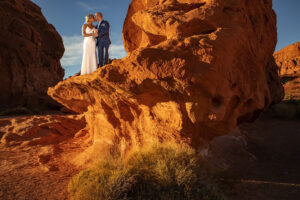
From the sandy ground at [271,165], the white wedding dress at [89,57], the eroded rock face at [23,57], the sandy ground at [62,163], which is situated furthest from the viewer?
the eroded rock face at [23,57]

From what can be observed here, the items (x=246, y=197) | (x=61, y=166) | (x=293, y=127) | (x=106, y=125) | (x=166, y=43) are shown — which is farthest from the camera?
(x=293, y=127)

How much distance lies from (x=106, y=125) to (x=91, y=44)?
223 cm

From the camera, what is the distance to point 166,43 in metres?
3.10

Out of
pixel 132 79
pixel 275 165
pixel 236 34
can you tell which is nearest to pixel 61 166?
pixel 132 79

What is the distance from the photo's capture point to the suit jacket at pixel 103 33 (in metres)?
4.87

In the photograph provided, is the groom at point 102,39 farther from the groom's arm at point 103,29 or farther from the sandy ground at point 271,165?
the sandy ground at point 271,165

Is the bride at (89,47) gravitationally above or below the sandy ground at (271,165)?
above

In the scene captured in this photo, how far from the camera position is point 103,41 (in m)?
4.91

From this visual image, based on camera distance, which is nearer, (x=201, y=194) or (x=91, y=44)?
(x=201, y=194)

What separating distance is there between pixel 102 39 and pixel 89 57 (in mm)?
603

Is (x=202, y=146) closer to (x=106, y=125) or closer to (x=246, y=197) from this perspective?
(x=246, y=197)

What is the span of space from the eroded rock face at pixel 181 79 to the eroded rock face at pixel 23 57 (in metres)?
11.9

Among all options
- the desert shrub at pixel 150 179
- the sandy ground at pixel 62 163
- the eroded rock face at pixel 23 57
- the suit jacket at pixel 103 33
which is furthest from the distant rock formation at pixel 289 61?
the eroded rock face at pixel 23 57

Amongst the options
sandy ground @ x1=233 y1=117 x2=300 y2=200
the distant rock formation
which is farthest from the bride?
the distant rock formation
